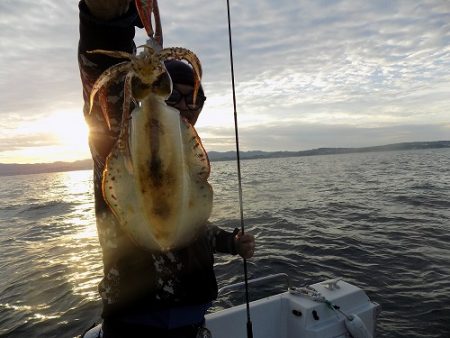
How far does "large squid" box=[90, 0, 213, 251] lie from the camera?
5.24 ft

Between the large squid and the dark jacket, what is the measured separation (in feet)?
1.96

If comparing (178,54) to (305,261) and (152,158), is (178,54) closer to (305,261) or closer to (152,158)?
(152,158)

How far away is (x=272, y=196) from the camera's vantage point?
30.3m

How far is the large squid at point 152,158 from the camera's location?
160 centimetres

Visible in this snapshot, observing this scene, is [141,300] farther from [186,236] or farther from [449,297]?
[449,297]

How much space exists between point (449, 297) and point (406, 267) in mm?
2198

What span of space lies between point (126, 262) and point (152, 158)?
1345 millimetres

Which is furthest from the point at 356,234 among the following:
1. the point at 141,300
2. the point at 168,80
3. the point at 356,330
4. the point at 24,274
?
the point at 168,80

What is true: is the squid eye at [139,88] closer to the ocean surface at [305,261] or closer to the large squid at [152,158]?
the large squid at [152,158]

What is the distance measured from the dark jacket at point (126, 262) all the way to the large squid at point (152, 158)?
60cm

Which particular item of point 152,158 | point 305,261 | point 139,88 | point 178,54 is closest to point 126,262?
point 152,158

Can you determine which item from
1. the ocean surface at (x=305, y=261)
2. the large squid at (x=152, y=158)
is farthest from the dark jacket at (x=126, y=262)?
the ocean surface at (x=305, y=261)

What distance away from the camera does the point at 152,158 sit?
1624 millimetres

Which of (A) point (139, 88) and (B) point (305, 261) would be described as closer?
(A) point (139, 88)
